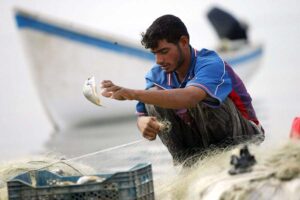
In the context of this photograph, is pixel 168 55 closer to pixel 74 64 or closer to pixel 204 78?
pixel 204 78

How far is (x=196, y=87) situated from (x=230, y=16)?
1782 cm

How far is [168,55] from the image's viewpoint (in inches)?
213

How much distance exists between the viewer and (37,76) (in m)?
20.9

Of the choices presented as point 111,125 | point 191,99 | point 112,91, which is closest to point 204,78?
point 191,99

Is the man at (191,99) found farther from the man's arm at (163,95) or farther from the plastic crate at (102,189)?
the plastic crate at (102,189)

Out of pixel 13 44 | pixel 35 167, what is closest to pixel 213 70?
pixel 35 167

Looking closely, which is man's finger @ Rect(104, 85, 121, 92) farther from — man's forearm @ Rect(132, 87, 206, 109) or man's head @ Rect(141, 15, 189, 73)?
man's head @ Rect(141, 15, 189, 73)

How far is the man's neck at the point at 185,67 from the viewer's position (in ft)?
18.1

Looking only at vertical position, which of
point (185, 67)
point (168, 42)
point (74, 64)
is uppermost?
point (74, 64)

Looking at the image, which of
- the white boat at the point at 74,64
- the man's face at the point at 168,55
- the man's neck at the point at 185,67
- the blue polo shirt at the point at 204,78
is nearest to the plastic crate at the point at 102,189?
the blue polo shirt at the point at 204,78

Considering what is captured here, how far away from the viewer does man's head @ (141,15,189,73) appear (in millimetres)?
5355

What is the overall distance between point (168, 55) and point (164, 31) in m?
0.15

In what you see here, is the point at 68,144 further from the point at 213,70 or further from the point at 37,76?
the point at 213,70

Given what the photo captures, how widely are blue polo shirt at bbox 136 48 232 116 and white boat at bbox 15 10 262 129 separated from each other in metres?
14.1
